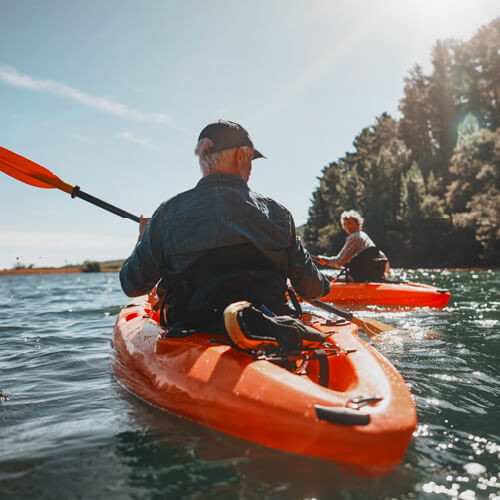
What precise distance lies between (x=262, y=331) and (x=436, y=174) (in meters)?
44.4

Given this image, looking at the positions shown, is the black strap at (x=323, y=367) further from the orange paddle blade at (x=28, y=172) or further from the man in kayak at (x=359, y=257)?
the man in kayak at (x=359, y=257)

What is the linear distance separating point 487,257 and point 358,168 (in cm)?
2938

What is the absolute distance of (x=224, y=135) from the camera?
2424 millimetres

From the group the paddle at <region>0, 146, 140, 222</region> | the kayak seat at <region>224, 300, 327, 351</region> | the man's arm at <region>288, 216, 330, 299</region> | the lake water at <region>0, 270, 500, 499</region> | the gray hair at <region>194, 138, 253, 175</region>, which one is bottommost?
the lake water at <region>0, 270, 500, 499</region>

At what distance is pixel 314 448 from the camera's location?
1.61m

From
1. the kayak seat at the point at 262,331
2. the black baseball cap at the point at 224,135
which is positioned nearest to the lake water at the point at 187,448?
the kayak seat at the point at 262,331

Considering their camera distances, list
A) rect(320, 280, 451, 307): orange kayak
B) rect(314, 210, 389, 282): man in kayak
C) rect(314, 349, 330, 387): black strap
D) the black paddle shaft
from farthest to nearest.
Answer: rect(314, 210, 389, 282): man in kayak → rect(320, 280, 451, 307): orange kayak → the black paddle shaft → rect(314, 349, 330, 387): black strap

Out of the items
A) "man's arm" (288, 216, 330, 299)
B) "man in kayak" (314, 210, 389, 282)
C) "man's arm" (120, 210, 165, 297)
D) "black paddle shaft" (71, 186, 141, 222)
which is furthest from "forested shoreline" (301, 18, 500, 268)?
"man's arm" (120, 210, 165, 297)

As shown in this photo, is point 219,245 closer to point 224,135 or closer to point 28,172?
point 224,135

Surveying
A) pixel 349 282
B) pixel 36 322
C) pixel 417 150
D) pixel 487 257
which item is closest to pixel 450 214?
pixel 487 257

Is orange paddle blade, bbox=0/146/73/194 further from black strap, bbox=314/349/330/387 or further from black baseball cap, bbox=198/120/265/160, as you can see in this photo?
black strap, bbox=314/349/330/387

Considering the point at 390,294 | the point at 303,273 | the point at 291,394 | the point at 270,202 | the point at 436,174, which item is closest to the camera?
Answer: the point at 291,394

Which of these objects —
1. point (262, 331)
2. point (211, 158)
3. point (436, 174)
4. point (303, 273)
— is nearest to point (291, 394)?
point (262, 331)

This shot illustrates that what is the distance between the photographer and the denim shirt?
2201 mm
